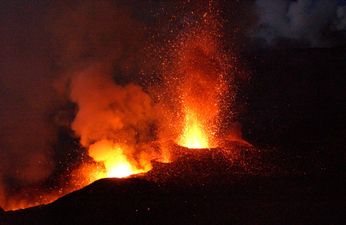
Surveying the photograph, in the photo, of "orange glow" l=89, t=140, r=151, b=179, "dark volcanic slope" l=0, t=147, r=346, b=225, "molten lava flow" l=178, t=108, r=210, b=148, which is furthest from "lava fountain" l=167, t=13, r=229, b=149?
"dark volcanic slope" l=0, t=147, r=346, b=225

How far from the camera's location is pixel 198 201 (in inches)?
348

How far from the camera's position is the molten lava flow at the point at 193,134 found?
1349 cm

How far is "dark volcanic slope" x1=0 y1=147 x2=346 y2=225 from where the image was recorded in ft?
27.1

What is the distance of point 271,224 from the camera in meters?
8.05

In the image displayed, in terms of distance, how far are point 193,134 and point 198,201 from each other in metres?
5.77

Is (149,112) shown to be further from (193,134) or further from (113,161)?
(113,161)

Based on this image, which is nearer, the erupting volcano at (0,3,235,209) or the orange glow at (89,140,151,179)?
the orange glow at (89,140,151,179)

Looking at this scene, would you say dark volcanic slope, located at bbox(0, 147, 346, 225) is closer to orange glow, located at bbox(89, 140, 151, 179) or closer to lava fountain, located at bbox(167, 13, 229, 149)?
orange glow, located at bbox(89, 140, 151, 179)

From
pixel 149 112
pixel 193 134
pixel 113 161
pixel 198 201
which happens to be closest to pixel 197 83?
pixel 149 112

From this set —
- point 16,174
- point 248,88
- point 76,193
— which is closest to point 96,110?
point 16,174

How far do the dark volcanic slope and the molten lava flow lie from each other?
11.3ft

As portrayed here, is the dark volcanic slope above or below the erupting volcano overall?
below

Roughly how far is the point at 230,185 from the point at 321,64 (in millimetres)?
16785

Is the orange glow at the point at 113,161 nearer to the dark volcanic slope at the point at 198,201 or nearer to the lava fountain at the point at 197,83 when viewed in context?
the dark volcanic slope at the point at 198,201
